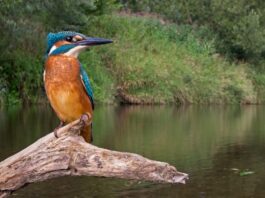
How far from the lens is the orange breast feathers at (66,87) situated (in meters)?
5.04

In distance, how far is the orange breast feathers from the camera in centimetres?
504

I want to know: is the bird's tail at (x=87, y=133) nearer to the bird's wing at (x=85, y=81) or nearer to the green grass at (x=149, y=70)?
the bird's wing at (x=85, y=81)

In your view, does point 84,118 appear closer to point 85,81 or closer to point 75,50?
point 85,81

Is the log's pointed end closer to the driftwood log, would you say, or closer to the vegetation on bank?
the driftwood log

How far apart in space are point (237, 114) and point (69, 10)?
9610 millimetres

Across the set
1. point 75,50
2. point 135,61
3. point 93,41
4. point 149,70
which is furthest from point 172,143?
point 135,61

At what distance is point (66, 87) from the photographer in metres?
5.11

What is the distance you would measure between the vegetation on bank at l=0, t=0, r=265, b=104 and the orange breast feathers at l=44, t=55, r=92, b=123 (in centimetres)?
2247

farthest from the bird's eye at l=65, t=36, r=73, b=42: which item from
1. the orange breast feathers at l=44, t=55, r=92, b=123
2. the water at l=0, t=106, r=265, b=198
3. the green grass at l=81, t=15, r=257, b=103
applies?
the green grass at l=81, t=15, r=257, b=103

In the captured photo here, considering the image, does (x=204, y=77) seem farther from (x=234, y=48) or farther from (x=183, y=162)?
(x=183, y=162)

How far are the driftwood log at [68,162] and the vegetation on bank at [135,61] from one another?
22.3 meters

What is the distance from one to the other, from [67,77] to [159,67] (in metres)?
32.4

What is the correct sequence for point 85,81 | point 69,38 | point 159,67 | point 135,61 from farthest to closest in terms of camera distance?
point 159,67
point 135,61
point 85,81
point 69,38

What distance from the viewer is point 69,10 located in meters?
31.3
